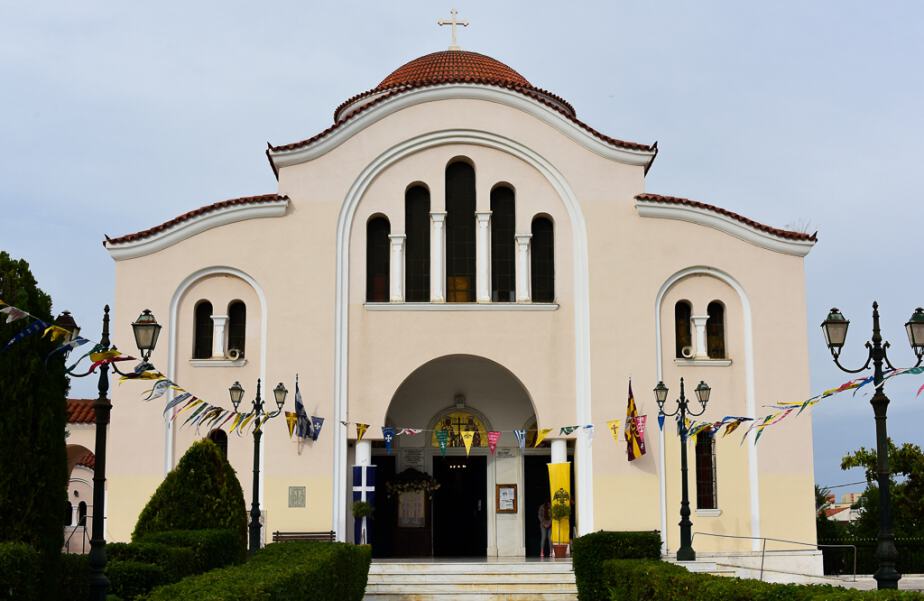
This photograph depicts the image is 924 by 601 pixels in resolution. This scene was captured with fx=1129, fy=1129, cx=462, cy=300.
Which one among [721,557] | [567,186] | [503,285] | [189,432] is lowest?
[721,557]

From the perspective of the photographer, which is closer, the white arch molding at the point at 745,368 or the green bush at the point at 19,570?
the green bush at the point at 19,570

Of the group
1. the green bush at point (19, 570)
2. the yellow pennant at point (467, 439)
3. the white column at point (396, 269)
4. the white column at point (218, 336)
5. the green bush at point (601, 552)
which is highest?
the white column at point (396, 269)

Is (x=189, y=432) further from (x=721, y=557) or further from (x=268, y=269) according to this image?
(x=721, y=557)

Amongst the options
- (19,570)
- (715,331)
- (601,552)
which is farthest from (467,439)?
(19,570)

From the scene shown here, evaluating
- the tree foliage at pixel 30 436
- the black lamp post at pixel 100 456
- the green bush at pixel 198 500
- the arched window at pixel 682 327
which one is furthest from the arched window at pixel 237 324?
the tree foliage at pixel 30 436

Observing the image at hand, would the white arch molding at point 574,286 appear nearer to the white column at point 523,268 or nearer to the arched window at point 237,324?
the white column at point 523,268

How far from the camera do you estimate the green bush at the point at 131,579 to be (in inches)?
595

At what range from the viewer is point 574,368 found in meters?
25.5

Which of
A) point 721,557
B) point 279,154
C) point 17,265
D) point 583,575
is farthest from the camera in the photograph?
point 279,154

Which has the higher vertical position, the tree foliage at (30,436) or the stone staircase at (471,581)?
the tree foliage at (30,436)

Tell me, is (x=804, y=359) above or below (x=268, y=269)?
below

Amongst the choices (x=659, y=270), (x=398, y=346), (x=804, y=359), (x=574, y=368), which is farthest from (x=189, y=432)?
(x=804, y=359)

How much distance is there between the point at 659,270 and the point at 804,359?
3.87 meters

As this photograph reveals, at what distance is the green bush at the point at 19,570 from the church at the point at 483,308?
12.3 meters
